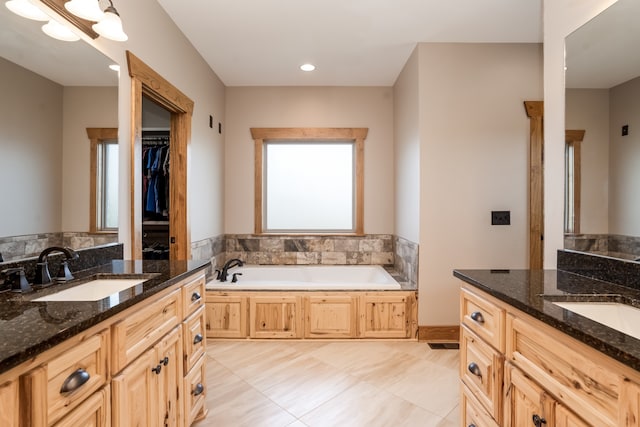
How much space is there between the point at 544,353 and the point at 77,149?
82.7 inches

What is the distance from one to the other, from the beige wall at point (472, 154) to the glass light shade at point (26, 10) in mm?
2614

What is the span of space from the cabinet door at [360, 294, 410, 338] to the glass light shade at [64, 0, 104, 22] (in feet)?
8.85

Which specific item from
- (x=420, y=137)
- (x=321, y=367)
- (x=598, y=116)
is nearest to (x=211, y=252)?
(x=321, y=367)

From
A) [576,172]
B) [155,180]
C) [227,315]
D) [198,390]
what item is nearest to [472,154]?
[576,172]

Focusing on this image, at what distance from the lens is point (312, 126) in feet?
13.3

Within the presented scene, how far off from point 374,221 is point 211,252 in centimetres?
191

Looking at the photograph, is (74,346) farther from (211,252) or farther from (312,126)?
(312,126)

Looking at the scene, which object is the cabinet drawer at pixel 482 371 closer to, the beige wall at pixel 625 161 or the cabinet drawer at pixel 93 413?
the beige wall at pixel 625 161

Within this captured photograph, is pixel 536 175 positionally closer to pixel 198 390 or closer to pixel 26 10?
pixel 198 390

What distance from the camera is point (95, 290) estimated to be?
1.53 meters

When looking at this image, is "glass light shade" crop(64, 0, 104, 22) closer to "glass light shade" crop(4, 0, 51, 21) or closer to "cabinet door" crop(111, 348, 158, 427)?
"glass light shade" crop(4, 0, 51, 21)

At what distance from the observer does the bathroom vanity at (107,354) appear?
2.49ft

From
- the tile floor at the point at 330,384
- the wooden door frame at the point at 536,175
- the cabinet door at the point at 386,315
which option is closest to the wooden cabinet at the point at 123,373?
the tile floor at the point at 330,384

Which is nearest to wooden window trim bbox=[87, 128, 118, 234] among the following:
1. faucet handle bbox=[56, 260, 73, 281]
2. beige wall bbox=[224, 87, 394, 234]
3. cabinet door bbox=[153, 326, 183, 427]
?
faucet handle bbox=[56, 260, 73, 281]
